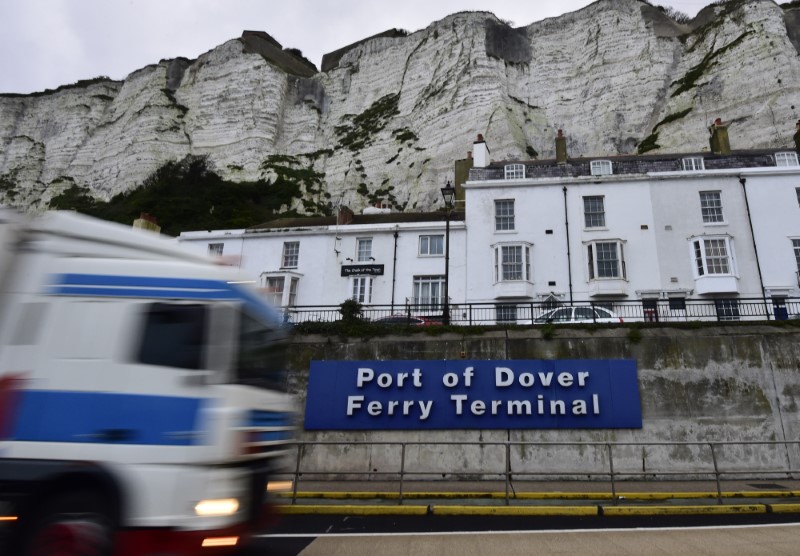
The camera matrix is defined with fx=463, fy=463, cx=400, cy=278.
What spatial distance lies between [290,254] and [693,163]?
2497 centimetres

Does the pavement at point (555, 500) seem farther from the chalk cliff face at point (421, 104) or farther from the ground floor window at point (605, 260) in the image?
the chalk cliff face at point (421, 104)

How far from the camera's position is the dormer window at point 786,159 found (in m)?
26.3

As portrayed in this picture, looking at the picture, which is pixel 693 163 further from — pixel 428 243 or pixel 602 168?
pixel 428 243

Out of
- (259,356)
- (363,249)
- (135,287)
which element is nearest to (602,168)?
(363,249)

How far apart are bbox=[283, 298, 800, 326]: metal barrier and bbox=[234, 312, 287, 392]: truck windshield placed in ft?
35.9

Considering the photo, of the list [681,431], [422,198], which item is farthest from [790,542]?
[422,198]

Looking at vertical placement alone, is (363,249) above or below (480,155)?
below

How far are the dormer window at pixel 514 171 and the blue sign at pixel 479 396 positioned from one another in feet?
53.3

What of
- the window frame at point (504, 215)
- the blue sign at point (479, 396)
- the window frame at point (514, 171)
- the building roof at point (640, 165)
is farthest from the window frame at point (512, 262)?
the blue sign at point (479, 396)

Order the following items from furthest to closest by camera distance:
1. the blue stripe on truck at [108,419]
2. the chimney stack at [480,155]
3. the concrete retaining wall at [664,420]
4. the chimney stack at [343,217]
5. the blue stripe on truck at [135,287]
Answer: the chimney stack at [480,155] → the chimney stack at [343,217] → the concrete retaining wall at [664,420] → the blue stripe on truck at [135,287] → the blue stripe on truck at [108,419]

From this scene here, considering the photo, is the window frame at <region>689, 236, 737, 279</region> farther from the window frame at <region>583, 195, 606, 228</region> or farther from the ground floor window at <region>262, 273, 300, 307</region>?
the ground floor window at <region>262, 273, 300, 307</region>

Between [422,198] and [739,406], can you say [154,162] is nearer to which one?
[422,198]

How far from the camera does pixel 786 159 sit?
86.6ft

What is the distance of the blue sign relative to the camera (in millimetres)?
14492
